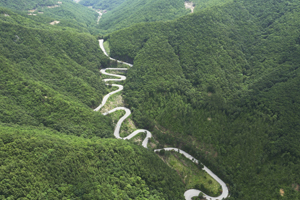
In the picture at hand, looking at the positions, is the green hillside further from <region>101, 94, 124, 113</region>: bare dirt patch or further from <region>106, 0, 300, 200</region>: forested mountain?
<region>101, 94, 124, 113</region>: bare dirt patch

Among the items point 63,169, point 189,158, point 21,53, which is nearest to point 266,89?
point 189,158

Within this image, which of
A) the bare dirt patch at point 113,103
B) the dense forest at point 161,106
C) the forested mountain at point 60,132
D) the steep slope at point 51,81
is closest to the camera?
the forested mountain at point 60,132

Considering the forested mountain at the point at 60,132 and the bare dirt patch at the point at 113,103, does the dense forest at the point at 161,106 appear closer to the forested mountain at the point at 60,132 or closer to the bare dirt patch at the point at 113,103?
the forested mountain at the point at 60,132

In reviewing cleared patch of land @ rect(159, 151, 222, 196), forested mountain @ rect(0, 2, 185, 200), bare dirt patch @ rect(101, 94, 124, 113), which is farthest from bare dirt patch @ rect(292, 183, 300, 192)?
bare dirt patch @ rect(101, 94, 124, 113)

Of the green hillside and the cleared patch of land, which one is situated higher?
the green hillside

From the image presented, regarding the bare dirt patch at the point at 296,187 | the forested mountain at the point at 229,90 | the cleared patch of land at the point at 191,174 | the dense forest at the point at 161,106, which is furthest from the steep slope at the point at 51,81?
the bare dirt patch at the point at 296,187

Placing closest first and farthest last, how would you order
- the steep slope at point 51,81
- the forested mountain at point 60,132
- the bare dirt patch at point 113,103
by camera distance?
the forested mountain at point 60,132
the steep slope at point 51,81
the bare dirt patch at point 113,103

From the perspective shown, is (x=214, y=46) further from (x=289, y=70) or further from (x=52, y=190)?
(x=52, y=190)
